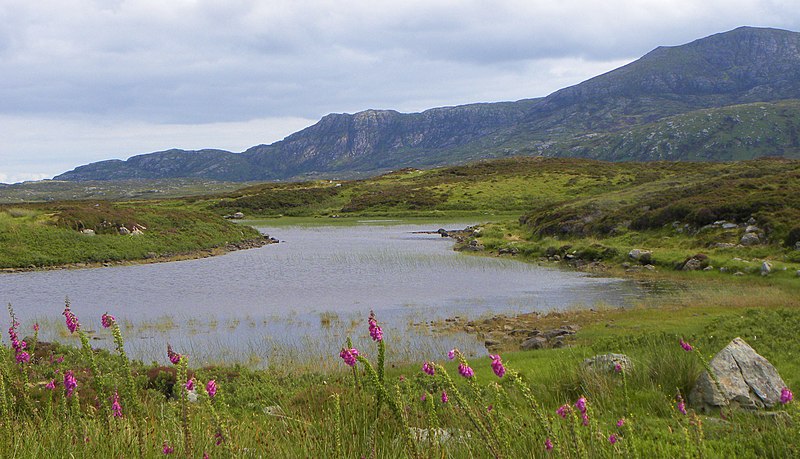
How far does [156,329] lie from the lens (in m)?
22.7

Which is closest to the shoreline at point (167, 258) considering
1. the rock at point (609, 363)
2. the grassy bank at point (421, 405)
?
the grassy bank at point (421, 405)

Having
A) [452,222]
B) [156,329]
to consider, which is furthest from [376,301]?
[452,222]

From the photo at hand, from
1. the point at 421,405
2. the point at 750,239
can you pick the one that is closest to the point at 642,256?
the point at 750,239

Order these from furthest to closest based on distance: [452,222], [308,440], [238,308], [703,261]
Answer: [452,222]
[703,261]
[238,308]
[308,440]

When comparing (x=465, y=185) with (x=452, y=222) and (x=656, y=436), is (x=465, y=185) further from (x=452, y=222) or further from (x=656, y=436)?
(x=656, y=436)

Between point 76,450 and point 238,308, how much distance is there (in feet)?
74.4

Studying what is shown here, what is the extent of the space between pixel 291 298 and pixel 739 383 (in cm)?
2324

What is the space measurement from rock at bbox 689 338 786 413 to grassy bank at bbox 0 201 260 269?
44542 mm

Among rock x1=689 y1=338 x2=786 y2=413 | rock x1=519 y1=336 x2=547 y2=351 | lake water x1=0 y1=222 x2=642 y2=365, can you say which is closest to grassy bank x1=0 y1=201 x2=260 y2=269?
lake water x1=0 y1=222 x2=642 y2=365

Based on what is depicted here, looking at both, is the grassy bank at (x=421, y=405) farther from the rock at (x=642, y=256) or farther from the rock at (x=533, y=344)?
the rock at (x=642, y=256)

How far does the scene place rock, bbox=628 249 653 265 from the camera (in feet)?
121

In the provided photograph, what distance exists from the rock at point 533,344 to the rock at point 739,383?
8160mm

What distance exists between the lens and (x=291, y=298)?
98.7 feet

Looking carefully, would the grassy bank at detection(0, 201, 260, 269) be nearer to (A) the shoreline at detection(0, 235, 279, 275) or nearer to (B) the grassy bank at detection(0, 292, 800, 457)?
(A) the shoreline at detection(0, 235, 279, 275)
